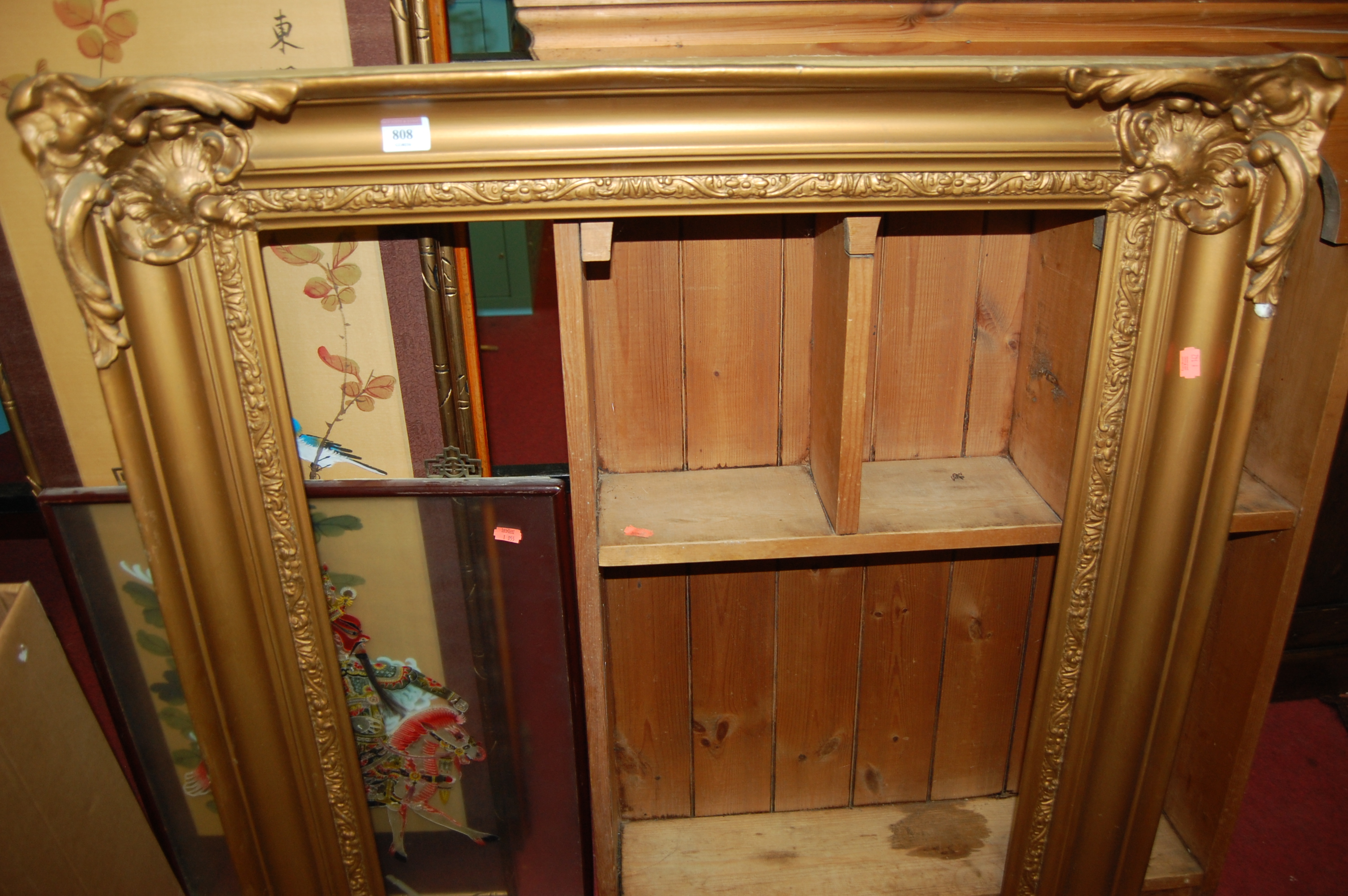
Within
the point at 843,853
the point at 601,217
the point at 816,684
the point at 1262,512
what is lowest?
the point at 843,853

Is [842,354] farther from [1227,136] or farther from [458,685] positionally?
[458,685]

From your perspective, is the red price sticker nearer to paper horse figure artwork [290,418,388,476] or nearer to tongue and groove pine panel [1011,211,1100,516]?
tongue and groove pine panel [1011,211,1100,516]

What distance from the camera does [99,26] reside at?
3.88 ft

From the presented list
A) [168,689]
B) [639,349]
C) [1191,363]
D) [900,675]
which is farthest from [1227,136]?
[168,689]

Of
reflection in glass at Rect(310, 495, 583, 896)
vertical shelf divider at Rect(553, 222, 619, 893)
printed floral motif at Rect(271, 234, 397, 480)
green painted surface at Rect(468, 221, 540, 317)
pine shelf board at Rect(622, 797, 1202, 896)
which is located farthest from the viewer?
green painted surface at Rect(468, 221, 540, 317)

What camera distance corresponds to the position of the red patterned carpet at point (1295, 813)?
1.77 m

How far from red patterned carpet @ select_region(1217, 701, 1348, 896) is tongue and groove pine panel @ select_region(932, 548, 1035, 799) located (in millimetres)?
553

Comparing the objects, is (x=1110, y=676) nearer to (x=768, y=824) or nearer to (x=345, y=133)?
(x=768, y=824)

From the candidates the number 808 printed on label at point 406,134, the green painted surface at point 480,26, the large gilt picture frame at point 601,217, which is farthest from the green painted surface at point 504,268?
the number 808 printed on label at point 406,134

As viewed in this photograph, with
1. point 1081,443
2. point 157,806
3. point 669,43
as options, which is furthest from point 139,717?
point 1081,443

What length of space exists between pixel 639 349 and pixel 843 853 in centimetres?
102

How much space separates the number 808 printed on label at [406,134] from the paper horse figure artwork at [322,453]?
603 mm

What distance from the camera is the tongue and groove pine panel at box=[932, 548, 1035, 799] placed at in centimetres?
160

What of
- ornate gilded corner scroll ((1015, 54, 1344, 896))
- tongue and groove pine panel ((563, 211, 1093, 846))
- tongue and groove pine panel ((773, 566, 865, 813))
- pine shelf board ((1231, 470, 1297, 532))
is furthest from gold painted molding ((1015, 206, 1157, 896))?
tongue and groove pine panel ((773, 566, 865, 813))
